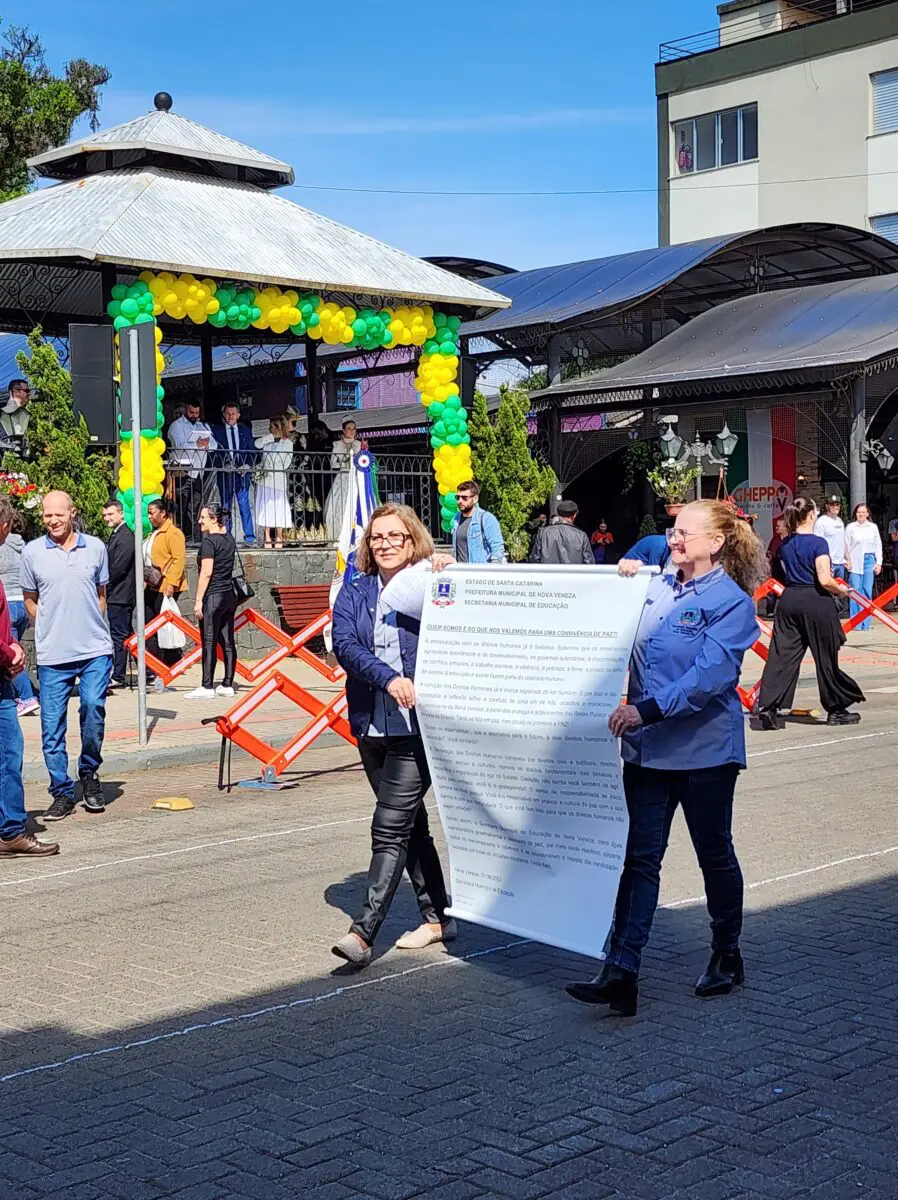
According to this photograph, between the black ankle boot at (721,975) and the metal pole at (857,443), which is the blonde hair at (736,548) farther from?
the metal pole at (857,443)

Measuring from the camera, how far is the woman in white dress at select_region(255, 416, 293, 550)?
20.2m

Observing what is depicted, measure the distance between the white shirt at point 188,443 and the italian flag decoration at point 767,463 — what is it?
1319 centimetres

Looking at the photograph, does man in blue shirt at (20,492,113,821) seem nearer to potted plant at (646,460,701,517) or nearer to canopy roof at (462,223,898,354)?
canopy roof at (462,223,898,354)

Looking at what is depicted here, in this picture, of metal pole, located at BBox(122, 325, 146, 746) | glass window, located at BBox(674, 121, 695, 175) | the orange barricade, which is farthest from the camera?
glass window, located at BBox(674, 121, 695, 175)

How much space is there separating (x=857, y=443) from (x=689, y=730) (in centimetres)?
2166

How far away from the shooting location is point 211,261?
18578mm

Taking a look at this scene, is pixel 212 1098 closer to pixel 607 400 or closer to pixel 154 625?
pixel 154 625

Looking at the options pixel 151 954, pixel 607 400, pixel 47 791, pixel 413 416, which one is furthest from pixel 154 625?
pixel 413 416

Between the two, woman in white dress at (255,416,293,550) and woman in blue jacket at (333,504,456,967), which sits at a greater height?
woman in white dress at (255,416,293,550)

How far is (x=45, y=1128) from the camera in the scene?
14.3ft

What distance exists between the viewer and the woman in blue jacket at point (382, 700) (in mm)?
5887

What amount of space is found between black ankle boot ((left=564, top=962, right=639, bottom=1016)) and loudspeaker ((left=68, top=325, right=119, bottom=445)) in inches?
387

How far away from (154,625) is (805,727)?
652 centimetres

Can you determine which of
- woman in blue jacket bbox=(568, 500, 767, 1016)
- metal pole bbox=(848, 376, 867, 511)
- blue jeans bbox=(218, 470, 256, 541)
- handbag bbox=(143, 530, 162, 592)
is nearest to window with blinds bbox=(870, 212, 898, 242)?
metal pole bbox=(848, 376, 867, 511)
